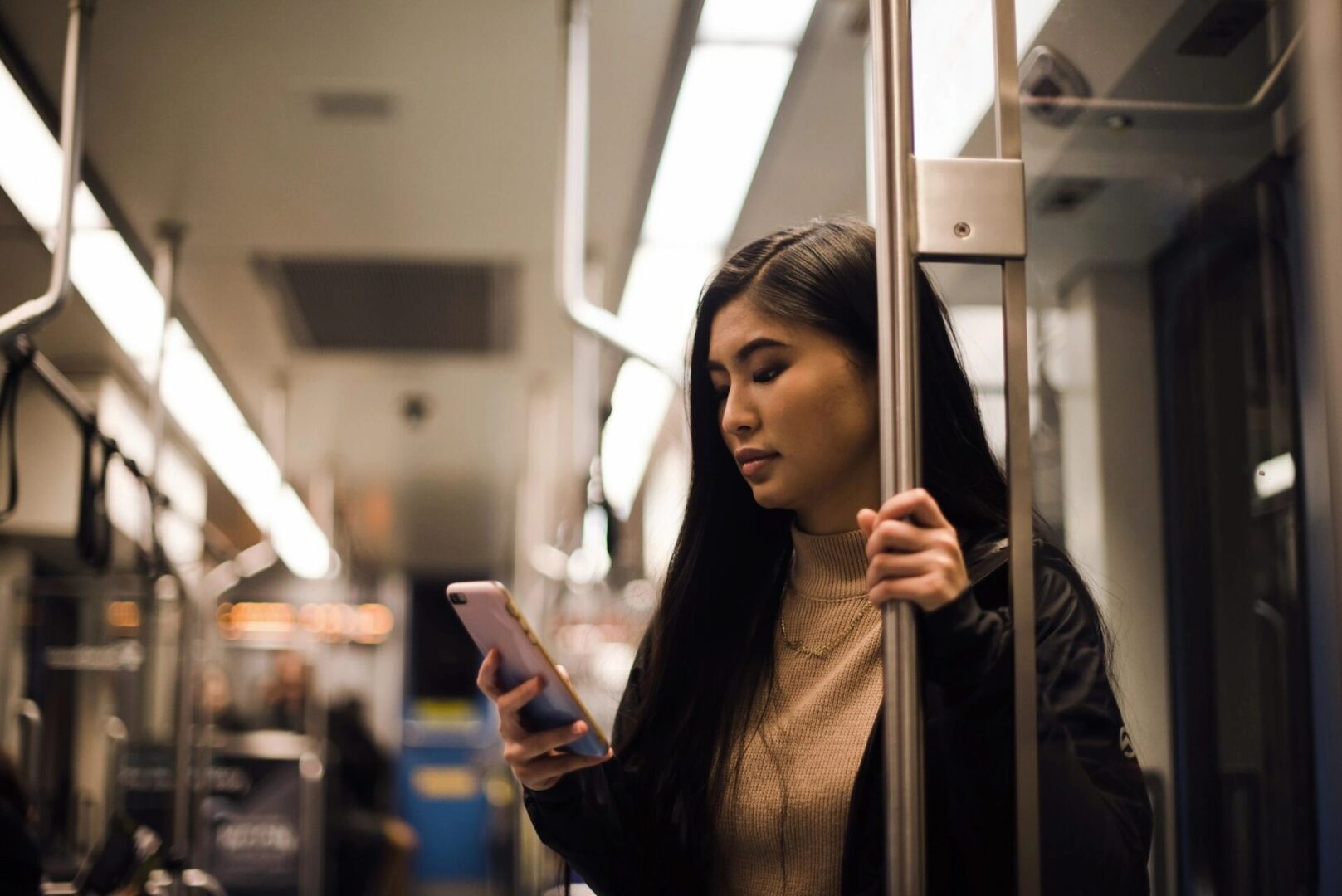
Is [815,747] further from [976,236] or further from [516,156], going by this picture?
[516,156]

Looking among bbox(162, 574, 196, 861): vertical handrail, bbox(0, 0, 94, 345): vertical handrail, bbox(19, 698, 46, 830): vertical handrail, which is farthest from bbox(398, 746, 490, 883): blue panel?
bbox(0, 0, 94, 345): vertical handrail

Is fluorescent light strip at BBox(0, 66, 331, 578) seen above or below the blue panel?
above

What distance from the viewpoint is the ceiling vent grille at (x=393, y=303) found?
509 cm

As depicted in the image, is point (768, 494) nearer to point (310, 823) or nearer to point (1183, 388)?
point (1183, 388)

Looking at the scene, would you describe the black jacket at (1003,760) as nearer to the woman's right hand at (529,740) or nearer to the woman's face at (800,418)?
the woman's face at (800,418)

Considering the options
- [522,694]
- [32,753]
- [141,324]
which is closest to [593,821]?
[522,694]

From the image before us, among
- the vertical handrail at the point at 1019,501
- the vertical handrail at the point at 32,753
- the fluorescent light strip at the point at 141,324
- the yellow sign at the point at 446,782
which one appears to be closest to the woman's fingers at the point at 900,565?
the vertical handrail at the point at 1019,501

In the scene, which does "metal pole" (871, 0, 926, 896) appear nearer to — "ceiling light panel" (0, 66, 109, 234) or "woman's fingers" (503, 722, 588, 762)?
"woman's fingers" (503, 722, 588, 762)

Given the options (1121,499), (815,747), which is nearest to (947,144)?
(1121,499)

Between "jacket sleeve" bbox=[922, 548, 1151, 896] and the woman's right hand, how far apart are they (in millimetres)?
413

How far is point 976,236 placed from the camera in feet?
4.11

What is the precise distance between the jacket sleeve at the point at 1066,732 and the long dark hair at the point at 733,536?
0.51ft

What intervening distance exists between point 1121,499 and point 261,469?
7.19 metres

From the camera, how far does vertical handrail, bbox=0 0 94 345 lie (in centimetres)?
221
